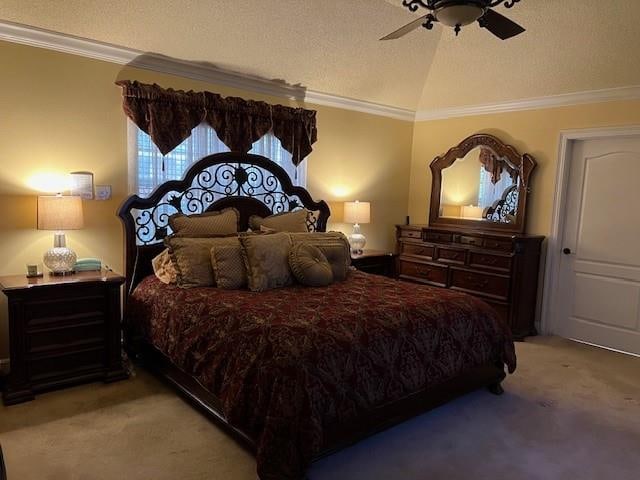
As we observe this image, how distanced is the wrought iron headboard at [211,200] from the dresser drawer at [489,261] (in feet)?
5.21

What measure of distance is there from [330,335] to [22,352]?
2.06 meters

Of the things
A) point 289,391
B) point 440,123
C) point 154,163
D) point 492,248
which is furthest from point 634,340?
point 154,163

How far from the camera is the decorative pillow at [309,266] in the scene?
357 cm

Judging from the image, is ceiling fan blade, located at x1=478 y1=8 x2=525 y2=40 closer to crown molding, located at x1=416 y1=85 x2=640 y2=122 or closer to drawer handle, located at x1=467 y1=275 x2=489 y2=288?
crown molding, located at x1=416 y1=85 x2=640 y2=122

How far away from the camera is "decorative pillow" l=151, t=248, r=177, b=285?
11.6ft

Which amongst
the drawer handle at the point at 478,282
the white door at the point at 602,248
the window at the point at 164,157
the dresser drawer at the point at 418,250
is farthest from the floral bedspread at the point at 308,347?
the dresser drawer at the point at 418,250

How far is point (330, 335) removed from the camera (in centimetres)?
252

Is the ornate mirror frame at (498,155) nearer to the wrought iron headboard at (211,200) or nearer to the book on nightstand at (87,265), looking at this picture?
the wrought iron headboard at (211,200)

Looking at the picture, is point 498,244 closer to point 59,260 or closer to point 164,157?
point 164,157

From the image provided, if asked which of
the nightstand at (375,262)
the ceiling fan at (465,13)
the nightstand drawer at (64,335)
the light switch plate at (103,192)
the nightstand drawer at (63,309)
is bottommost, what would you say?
the nightstand drawer at (64,335)

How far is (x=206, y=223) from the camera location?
395 cm

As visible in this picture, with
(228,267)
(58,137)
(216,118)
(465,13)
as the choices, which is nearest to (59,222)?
(58,137)

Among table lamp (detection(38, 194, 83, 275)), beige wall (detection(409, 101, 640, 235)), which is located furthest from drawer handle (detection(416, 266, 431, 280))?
table lamp (detection(38, 194, 83, 275))

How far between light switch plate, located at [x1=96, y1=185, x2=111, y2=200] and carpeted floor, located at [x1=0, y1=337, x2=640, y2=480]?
4.56ft
